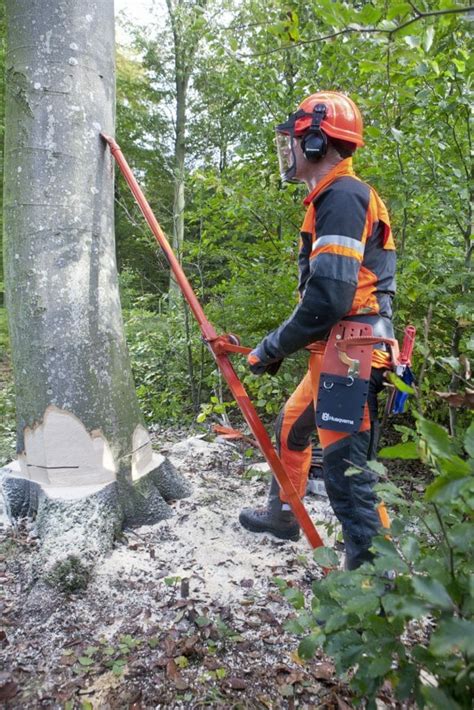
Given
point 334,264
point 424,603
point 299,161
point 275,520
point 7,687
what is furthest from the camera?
point 275,520

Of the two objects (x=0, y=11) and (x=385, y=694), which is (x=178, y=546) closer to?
(x=385, y=694)

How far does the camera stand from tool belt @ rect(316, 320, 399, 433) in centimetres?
203

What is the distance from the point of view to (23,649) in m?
1.90

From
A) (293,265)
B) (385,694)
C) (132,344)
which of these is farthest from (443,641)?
(132,344)

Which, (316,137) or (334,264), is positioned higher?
(316,137)

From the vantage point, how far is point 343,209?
1.98 metres

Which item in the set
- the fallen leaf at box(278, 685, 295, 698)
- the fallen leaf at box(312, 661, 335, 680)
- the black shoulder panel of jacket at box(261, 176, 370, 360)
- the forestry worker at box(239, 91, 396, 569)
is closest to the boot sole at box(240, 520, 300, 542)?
the forestry worker at box(239, 91, 396, 569)

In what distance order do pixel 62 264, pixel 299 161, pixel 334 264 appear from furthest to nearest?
pixel 62 264 → pixel 299 161 → pixel 334 264

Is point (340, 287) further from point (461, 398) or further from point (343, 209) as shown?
point (461, 398)

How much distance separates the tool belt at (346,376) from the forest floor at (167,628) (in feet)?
3.13

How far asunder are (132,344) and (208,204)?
130 inches

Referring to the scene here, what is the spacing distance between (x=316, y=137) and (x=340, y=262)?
25.6 inches

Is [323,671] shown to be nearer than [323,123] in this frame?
Yes

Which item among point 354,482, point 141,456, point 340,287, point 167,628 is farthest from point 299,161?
point 167,628
